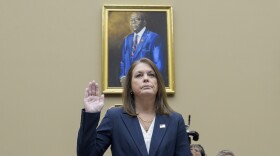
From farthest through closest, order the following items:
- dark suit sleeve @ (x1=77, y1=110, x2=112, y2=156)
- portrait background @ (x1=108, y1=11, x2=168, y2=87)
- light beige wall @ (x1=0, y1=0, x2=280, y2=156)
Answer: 1. portrait background @ (x1=108, y1=11, x2=168, y2=87)
2. light beige wall @ (x1=0, y1=0, x2=280, y2=156)
3. dark suit sleeve @ (x1=77, y1=110, x2=112, y2=156)

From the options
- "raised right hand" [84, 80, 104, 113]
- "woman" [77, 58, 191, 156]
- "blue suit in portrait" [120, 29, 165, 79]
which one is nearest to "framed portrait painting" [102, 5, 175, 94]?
"blue suit in portrait" [120, 29, 165, 79]

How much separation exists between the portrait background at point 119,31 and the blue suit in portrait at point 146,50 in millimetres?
47

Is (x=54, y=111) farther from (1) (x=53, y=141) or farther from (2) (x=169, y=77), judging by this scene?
(2) (x=169, y=77)

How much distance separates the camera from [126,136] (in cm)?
256

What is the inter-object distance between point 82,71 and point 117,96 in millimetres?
616

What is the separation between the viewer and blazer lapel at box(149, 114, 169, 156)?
252 centimetres

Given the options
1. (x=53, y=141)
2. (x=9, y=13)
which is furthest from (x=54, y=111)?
(x=9, y=13)

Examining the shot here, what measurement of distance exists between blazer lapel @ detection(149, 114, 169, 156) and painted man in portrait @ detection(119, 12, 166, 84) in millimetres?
3216

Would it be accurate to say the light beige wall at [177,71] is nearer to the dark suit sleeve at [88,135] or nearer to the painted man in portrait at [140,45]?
the painted man in portrait at [140,45]

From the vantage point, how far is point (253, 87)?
19.9 ft

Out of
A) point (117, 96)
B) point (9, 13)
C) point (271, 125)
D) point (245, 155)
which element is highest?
point (9, 13)

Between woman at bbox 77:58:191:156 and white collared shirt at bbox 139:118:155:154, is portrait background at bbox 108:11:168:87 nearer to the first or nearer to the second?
woman at bbox 77:58:191:156

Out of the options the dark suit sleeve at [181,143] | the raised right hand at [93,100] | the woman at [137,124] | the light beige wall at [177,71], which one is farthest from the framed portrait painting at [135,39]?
→ the raised right hand at [93,100]

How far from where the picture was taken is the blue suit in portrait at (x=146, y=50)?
19.5 feet
